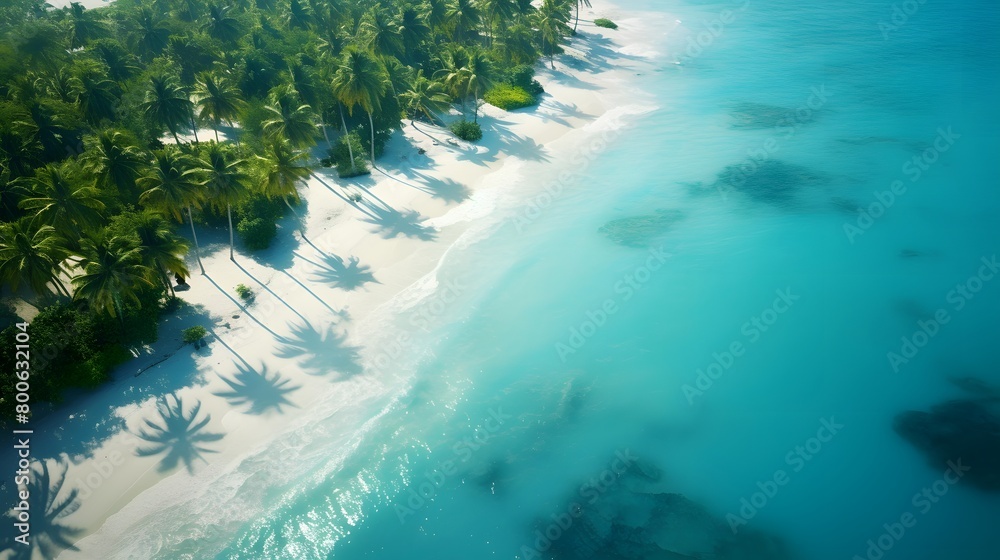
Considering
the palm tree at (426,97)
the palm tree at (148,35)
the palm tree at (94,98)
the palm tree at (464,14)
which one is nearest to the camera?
the palm tree at (94,98)

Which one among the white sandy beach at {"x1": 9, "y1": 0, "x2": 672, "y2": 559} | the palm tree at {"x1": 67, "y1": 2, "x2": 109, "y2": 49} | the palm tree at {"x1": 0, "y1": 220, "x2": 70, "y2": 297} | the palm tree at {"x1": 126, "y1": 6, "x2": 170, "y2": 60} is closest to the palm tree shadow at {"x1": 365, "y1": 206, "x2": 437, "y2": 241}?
the white sandy beach at {"x1": 9, "y1": 0, "x2": 672, "y2": 559}

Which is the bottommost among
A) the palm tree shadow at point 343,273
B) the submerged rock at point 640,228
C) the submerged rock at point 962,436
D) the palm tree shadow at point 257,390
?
the submerged rock at point 962,436

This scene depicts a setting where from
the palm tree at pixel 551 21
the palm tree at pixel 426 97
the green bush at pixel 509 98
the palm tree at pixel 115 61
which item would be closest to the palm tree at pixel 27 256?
the palm tree at pixel 115 61

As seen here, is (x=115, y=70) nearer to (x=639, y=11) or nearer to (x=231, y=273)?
(x=231, y=273)

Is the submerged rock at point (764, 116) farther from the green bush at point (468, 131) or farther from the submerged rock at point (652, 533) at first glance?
the submerged rock at point (652, 533)

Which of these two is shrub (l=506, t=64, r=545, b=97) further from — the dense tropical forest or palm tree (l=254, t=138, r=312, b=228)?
palm tree (l=254, t=138, r=312, b=228)

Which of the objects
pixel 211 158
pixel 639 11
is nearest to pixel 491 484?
pixel 211 158

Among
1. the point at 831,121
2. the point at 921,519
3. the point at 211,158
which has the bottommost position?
the point at 921,519
